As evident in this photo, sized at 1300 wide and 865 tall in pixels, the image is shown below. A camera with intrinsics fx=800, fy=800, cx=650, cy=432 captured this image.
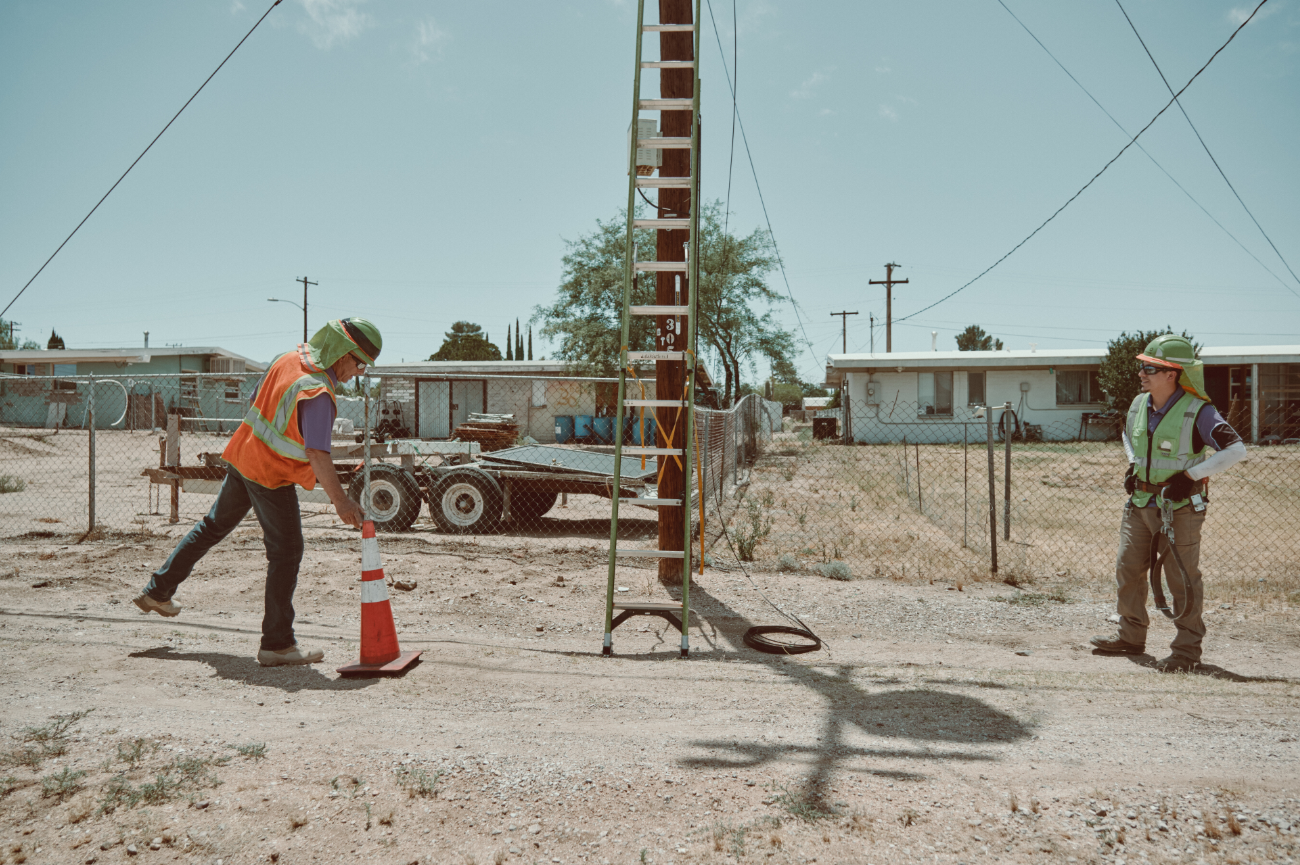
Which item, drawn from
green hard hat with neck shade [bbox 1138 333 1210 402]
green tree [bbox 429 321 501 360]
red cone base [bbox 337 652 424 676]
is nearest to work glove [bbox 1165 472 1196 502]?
green hard hat with neck shade [bbox 1138 333 1210 402]

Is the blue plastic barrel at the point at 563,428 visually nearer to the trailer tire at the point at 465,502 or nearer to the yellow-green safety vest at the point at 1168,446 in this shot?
the trailer tire at the point at 465,502

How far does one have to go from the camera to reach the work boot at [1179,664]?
476cm

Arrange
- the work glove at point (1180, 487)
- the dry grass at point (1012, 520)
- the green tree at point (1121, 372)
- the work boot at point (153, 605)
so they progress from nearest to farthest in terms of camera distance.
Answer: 1. the work glove at point (1180, 487)
2. the work boot at point (153, 605)
3. the dry grass at point (1012, 520)
4. the green tree at point (1121, 372)

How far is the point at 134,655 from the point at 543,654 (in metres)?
2.37

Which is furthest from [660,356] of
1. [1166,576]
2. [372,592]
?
[1166,576]

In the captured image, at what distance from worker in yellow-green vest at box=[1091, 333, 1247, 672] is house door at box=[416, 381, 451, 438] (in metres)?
28.3

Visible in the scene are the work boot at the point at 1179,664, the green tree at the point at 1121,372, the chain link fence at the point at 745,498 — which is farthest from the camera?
the green tree at the point at 1121,372

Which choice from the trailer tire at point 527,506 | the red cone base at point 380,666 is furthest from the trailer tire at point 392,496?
the red cone base at point 380,666

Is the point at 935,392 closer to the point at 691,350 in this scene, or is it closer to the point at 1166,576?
the point at 1166,576

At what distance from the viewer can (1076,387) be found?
97.0ft

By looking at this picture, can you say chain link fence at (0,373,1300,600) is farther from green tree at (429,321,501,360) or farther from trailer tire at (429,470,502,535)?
green tree at (429,321,501,360)

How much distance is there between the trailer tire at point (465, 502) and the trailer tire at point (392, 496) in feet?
0.90

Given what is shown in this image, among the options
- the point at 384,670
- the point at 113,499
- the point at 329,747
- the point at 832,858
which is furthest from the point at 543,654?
the point at 113,499

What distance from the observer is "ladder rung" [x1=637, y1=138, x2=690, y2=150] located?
5.84 meters
